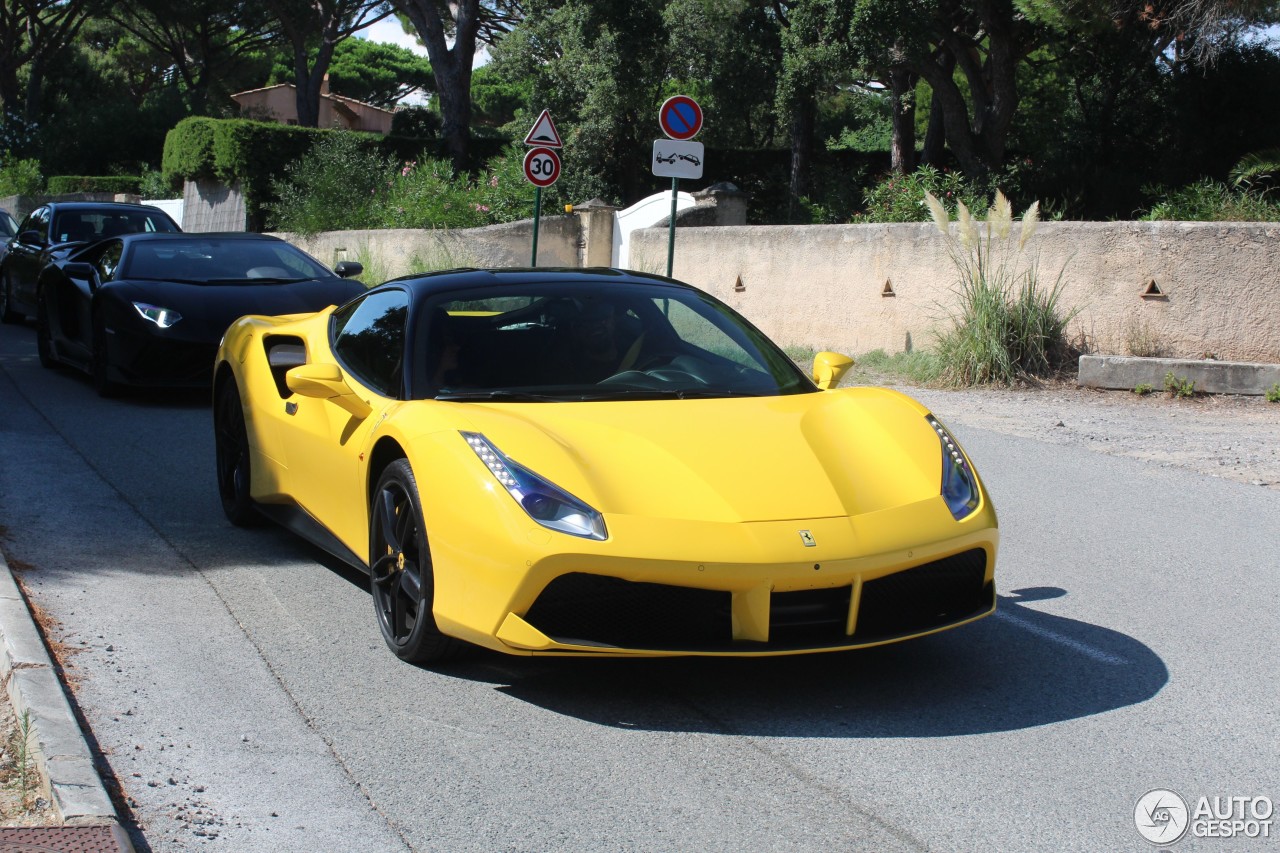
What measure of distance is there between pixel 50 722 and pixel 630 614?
159 cm

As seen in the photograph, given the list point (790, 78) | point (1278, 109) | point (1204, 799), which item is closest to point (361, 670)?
point (1204, 799)

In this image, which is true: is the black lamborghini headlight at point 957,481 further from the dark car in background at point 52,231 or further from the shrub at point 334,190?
the shrub at point 334,190

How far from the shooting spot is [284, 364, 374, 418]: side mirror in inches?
199

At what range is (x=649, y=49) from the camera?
28.2m

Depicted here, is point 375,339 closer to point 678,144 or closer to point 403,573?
point 403,573

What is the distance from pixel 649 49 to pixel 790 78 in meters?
6.65

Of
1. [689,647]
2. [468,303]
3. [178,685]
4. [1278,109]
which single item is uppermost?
[1278,109]

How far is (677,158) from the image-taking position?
13.7 metres

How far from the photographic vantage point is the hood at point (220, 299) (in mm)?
10367

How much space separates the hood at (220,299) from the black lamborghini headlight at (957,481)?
22.8 ft

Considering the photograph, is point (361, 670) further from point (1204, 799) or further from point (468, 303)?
point (1204, 799)

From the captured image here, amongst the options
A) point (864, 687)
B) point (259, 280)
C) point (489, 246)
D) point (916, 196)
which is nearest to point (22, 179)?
point (489, 246)
